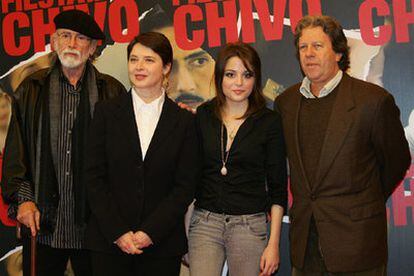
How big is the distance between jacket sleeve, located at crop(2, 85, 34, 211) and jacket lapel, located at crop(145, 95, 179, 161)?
82 centimetres

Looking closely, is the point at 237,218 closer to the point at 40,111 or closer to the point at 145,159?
the point at 145,159

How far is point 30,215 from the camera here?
2.78 m

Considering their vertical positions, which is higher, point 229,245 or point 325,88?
point 325,88

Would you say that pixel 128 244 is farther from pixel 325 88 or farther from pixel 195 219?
pixel 325 88

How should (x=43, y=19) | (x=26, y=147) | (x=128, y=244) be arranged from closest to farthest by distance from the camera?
(x=128, y=244) < (x=26, y=147) < (x=43, y=19)

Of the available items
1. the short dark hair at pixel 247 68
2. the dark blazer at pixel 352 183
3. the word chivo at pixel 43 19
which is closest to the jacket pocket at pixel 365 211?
the dark blazer at pixel 352 183

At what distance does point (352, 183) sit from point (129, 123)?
100cm

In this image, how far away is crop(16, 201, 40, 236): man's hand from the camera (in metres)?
2.78

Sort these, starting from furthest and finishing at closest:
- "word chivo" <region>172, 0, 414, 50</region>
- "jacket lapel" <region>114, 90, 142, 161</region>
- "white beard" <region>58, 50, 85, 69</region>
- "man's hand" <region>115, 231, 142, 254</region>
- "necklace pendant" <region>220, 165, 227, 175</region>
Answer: "word chivo" <region>172, 0, 414, 50</region>
"white beard" <region>58, 50, 85, 69</region>
"necklace pendant" <region>220, 165, 227, 175</region>
"jacket lapel" <region>114, 90, 142, 161</region>
"man's hand" <region>115, 231, 142, 254</region>

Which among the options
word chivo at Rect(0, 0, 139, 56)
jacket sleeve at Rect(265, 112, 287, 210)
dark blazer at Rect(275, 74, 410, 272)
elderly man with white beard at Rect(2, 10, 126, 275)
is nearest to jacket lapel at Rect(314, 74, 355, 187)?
dark blazer at Rect(275, 74, 410, 272)

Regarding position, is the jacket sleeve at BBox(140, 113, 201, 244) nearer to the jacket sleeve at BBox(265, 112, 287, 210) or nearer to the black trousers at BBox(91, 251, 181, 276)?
the black trousers at BBox(91, 251, 181, 276)

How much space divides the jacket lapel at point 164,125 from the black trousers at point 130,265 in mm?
441

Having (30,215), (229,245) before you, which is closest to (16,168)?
(30,215)

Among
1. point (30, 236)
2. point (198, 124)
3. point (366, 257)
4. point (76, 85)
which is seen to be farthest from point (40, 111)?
point (366, 257)
